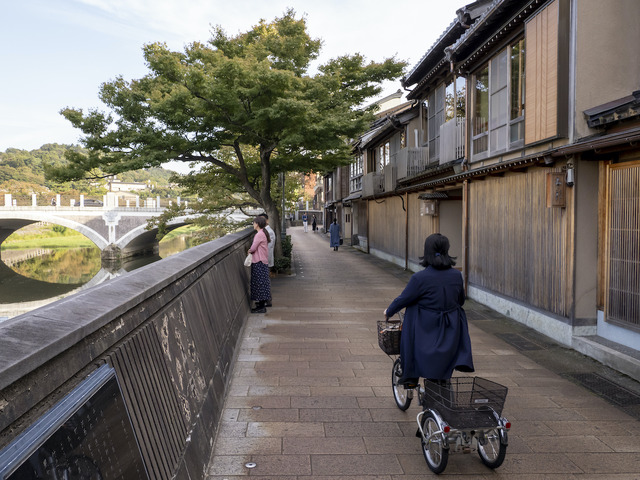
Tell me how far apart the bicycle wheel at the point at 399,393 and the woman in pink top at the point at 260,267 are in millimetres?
4782

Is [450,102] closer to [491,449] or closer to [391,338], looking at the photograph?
[391,338]

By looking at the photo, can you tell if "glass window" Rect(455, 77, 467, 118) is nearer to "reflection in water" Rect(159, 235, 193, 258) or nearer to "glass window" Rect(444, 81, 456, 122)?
"glass window" Rect(444, 81, 456, 122)

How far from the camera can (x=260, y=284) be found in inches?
388

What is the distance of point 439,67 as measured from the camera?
14.0m

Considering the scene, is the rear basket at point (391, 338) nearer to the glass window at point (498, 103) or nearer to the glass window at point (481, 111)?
the glass window at point (498, 103)

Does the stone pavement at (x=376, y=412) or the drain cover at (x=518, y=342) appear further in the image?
the drain cover at (x=518, y=342)

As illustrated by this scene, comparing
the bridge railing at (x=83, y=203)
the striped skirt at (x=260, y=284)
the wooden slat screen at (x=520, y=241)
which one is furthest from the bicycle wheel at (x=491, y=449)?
the bridge railing at (x=83, y=203)

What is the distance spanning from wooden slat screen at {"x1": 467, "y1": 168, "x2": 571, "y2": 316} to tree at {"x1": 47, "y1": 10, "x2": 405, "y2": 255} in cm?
524

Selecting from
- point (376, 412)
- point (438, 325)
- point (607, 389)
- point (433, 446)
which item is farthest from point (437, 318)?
point (607, 389)

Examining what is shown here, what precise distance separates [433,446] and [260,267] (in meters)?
6.16

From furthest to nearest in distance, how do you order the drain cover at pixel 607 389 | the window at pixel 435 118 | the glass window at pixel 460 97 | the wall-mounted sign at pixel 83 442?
the window at pixel 435 118 < the glass window at pixel 460 97 < the drain cover at pixel 607 389 < the wall-mounted sign at pixel 83 442

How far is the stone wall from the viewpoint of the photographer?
147cm

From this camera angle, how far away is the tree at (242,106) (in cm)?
1325

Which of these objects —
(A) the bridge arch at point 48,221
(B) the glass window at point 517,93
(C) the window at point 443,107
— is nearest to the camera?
(B) the glass window at point 517,93
